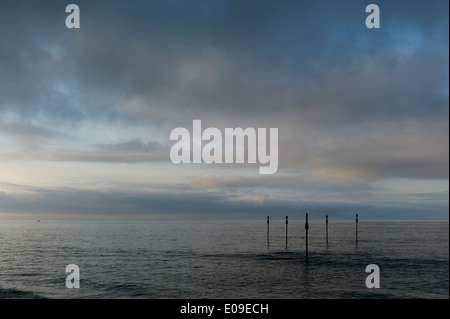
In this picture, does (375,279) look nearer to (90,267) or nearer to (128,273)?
(128,273)

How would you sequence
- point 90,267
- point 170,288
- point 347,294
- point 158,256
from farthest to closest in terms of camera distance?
point 158,256, point 90,267, point 170,288, point 347,294

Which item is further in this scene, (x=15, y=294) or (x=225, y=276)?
(x=225, y=276)

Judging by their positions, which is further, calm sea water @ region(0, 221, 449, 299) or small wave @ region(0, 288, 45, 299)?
calm sea water @ region(0, 221, 449, 299)

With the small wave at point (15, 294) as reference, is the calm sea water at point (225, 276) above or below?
below

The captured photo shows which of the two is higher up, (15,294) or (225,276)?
(15,294)

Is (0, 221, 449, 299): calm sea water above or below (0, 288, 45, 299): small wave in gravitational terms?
below

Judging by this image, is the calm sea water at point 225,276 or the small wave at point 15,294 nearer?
the small wave at point 15,294
